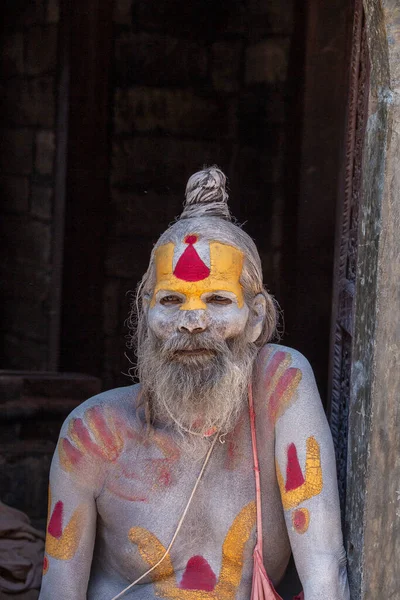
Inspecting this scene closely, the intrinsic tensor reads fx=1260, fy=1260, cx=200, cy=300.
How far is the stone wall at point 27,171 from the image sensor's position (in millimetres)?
7457

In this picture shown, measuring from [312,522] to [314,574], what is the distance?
0.15 meters

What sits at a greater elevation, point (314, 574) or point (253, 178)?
point (253, 178)

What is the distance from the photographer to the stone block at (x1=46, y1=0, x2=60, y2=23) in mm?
7312

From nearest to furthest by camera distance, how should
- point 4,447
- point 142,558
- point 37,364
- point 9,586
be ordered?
point 142,558 → point 9,586 → point 4,447 → point 37,364

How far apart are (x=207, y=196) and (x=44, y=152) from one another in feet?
11.5

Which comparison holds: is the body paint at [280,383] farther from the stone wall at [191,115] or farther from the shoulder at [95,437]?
the stone wall at [191,115]

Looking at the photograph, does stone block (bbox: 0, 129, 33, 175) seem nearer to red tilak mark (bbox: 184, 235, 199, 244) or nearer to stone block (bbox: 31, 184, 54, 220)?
stone block (bbox: 31, 184, 54, 220)

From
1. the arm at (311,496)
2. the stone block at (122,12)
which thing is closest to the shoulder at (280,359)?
the arm at (311,496)

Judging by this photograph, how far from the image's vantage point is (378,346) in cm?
374

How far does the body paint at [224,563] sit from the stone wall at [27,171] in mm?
3589

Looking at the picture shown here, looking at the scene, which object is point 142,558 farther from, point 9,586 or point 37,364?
point 37,364

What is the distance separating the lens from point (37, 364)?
25.1ft

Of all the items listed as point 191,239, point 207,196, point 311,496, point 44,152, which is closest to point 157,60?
point 44,152

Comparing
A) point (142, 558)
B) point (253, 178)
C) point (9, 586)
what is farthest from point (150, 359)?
point (253, 178)
